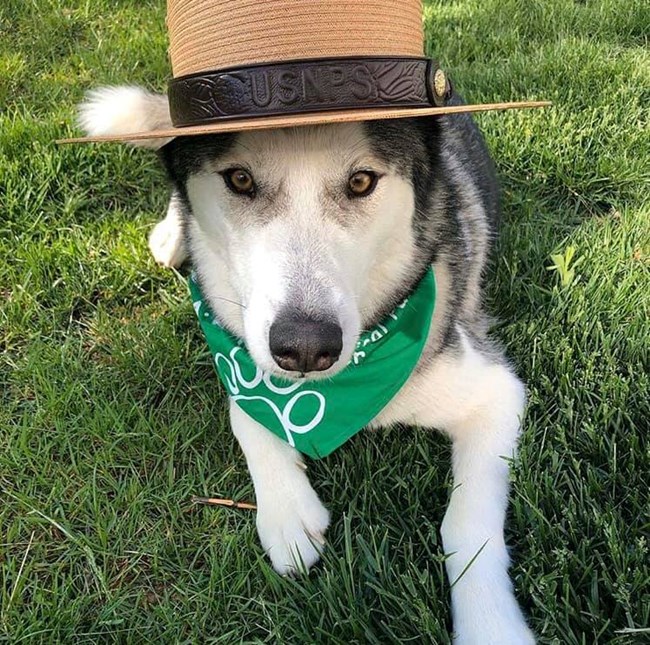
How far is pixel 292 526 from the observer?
1.96 meters

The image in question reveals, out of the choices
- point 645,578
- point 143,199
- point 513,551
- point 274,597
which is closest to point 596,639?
point 645,578

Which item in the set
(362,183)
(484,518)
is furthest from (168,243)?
(484,518)

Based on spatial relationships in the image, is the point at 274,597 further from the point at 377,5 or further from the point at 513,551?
the point at 377,5

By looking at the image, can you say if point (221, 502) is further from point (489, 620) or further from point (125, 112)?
point (125, 112)

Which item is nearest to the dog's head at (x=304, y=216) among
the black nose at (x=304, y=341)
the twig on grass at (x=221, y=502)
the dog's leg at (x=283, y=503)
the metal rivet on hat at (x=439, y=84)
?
the black nose at (x=304, y=341)

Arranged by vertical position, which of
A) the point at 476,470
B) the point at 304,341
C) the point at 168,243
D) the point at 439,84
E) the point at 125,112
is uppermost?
the point at 439,84

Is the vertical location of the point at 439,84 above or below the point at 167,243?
above

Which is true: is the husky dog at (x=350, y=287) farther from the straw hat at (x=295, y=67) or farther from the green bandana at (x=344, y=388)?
the straw hat at (x=295, y=67)

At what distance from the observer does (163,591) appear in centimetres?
198

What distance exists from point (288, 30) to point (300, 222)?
1.45 ft

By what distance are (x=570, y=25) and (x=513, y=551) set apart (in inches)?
158

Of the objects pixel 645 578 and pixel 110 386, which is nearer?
pixel 645 578

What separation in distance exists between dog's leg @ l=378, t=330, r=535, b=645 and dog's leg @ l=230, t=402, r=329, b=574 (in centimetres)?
35

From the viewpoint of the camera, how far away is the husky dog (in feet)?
5.50
